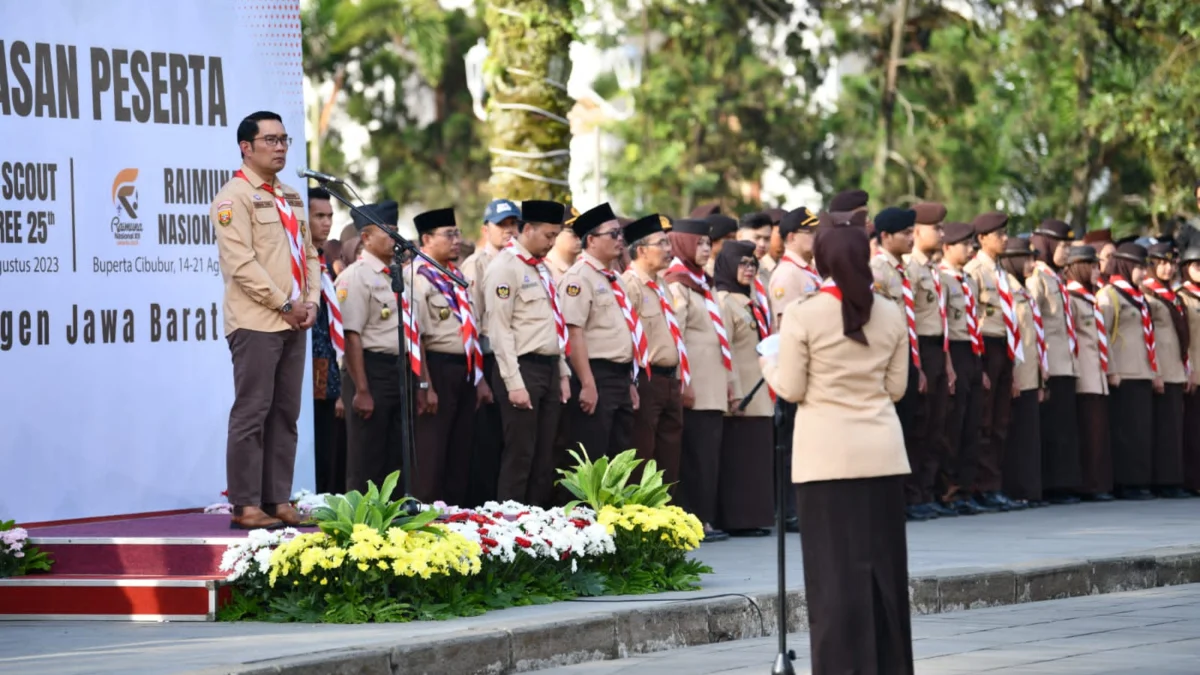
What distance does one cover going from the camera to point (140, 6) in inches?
447

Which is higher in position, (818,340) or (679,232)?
(679,232)

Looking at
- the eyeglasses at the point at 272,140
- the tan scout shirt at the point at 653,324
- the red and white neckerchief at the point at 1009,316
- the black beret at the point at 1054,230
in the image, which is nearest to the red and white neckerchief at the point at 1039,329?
the red and white neckerchief at the point at 1009,316

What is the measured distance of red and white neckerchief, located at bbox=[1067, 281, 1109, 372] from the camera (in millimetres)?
17031

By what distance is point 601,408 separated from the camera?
508 inches

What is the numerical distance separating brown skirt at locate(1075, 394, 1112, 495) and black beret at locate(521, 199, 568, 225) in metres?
6.73

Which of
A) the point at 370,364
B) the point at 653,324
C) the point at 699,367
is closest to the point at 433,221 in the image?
the point at 370,364

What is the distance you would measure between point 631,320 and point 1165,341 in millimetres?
7002

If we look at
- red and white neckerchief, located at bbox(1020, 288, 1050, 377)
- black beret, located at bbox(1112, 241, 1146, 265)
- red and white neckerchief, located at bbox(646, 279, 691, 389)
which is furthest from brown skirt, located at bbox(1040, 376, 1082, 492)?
red and white neckerchief, located at bbox(646, 279, 691, 389)

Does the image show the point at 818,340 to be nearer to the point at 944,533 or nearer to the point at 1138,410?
the point at 944,533

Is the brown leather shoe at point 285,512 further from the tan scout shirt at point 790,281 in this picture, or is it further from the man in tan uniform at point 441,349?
the tan scout shirt at point 790,281

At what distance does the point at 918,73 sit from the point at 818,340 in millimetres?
29989

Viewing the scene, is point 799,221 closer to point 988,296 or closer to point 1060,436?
point 988,296

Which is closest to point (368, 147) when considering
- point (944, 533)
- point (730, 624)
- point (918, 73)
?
point (918, 73)

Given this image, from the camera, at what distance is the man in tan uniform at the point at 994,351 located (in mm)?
15703
